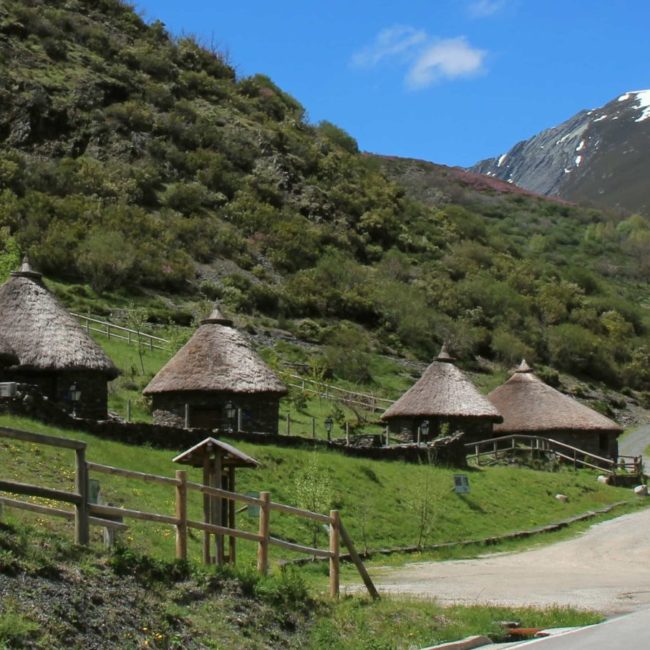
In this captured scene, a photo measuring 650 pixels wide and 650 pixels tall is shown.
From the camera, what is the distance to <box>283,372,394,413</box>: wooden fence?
51.1 metres

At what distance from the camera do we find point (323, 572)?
21.4 metres

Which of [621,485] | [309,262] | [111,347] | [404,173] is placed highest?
[404,173]

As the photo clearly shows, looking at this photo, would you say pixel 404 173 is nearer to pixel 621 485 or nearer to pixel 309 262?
pixel 309 262

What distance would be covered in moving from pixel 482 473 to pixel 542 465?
650cm

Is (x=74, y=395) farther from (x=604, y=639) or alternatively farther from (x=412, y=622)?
(x=604, y=639)

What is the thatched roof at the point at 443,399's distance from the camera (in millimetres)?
43625

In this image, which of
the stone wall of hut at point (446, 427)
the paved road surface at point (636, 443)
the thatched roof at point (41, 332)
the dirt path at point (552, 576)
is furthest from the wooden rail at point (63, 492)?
the paved road surface at point (636, 443)

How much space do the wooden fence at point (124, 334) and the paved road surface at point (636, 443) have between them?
22031 millimetres

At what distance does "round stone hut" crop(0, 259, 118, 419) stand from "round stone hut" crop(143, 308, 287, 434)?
238cm

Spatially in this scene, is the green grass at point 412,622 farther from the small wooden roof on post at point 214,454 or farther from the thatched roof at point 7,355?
the thatched roof at point 7,355

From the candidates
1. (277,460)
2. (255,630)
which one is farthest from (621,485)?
(255,630)

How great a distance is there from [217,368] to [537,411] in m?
18.1

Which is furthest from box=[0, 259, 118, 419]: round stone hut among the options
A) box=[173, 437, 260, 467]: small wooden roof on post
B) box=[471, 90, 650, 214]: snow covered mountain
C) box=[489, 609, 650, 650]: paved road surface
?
box=[471, 90, 650, 214]: snow covered mountain

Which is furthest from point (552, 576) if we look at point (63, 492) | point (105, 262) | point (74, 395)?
point (105, 262)
